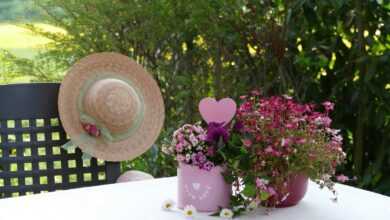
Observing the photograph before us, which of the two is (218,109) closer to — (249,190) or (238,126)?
(238,126)

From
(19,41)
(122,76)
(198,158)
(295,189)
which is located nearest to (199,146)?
(198,158)

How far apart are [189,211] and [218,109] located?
26cm

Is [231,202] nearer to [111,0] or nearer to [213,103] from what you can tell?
[213,103]

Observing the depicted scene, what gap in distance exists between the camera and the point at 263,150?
5.44 feet

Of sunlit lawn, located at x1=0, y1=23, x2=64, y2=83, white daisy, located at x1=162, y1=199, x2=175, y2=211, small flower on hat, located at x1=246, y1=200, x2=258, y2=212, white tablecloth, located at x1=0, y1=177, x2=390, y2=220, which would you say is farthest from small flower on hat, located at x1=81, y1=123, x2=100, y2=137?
sunlit lawn, located at x1=0, y1=23, x2=64, y2=83

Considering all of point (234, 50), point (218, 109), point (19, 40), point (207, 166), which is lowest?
point (207, 166)

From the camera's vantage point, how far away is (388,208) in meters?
1.76

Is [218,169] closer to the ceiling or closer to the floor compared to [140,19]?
closer to the floor

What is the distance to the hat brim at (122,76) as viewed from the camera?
8.21 ft

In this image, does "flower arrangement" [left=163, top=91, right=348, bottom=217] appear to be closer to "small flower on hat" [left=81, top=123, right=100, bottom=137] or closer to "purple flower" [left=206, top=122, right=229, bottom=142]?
"purple flower" [left=206, top=122, right=229, bottom=142]

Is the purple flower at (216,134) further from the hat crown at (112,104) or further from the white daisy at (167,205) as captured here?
the hat crown at (112,104)

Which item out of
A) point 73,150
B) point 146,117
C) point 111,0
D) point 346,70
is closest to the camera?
point 73,150

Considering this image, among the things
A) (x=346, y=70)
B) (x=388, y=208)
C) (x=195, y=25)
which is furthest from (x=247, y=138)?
(x=195, y=25)

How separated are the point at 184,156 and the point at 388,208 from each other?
0.51 meters
